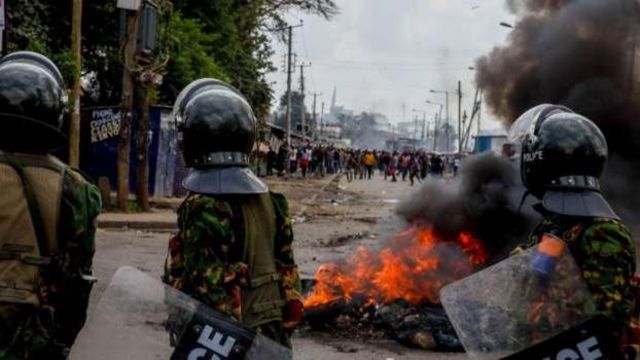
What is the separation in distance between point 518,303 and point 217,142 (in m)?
1.27

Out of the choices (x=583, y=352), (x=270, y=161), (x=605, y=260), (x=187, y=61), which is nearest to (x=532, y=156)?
(x=605, y=260)

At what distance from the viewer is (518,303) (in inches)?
114

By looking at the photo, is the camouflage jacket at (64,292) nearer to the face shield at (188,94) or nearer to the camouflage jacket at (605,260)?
the face shield at (188,94)

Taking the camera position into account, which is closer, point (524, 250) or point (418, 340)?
point (524, 250)

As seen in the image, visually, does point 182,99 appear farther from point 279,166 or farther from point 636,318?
point 279,166

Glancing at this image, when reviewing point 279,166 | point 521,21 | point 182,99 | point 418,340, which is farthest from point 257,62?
point 182,99

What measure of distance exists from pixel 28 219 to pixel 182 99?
935mm

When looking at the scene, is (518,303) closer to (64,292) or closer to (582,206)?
(582,206)

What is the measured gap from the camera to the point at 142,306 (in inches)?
114

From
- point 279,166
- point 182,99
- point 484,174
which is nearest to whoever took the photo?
point 182,99

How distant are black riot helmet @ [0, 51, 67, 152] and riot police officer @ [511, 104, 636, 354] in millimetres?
1722

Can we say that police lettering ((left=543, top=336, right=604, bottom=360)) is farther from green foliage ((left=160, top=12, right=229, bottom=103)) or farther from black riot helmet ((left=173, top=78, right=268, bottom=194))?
green foliage ((left=160, top=12, right=229, bottom=103))

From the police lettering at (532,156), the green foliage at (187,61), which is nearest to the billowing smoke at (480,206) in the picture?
the police lettering at (532,156)

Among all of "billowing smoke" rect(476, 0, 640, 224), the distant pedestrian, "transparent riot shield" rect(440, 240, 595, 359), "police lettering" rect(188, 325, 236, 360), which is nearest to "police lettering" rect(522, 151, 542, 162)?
"transparent riot shield" rect(440, 240, 595, 359)
